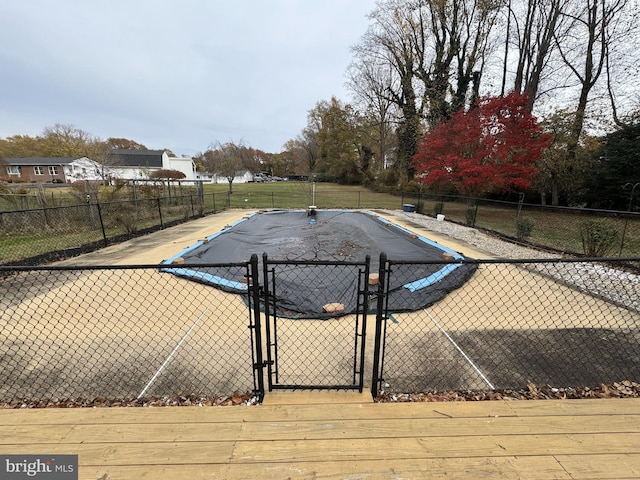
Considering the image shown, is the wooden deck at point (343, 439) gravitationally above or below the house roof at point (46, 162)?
below

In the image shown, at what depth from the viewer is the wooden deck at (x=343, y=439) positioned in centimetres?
139

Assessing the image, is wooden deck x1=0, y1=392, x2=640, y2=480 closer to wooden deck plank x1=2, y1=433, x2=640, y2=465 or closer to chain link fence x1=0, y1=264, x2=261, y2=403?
wooden deck plank x1=2, y1=433, x2=640, y2=465

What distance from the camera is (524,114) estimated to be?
10.6m

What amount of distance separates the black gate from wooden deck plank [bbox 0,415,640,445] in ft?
1.02

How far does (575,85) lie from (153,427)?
71.2 ft

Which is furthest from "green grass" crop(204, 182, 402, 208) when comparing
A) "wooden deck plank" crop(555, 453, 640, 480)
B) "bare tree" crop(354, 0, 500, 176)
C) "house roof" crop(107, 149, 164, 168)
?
"house roof" crop(107, 149, 164, 168)

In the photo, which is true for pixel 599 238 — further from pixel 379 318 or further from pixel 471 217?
pixel 379 318

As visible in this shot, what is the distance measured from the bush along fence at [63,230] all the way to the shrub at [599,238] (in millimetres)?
11079

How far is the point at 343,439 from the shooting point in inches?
61.8

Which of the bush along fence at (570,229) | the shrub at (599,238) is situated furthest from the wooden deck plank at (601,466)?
the shrub at (599,238)

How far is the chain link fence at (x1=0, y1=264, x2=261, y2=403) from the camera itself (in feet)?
7.21

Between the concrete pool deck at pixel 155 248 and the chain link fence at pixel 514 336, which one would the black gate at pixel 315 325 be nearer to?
the chain link fence at pixel 514 336

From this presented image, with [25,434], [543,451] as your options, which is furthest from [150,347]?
[543,451]

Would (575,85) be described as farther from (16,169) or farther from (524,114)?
(16,169)
